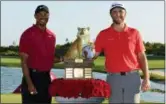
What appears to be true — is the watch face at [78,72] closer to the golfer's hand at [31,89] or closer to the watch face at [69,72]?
the watch face at [69,72]

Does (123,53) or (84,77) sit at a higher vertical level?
(123,53)

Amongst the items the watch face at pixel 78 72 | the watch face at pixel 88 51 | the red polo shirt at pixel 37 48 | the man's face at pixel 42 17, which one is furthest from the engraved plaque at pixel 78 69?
the man's face at pixel 42 17

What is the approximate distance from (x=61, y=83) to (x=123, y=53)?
0.62 metres

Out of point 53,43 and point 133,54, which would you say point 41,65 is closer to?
point 53,43

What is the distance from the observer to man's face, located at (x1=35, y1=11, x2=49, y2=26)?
3.71 meters

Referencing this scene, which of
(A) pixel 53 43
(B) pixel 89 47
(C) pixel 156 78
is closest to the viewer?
(B) pixel 89 47

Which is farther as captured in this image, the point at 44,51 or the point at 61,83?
the point at 44,51

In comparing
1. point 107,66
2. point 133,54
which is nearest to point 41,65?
point 107,66

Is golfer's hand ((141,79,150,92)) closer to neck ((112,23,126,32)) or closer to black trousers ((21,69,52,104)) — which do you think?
neck ((112,23,126,32))

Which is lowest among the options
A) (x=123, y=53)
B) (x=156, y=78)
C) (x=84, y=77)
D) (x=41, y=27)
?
(x=156, y=78)

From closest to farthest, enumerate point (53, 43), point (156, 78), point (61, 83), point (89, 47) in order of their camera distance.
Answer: point (61, 83), point (89, 47), point (53, 43), point (156, 78)

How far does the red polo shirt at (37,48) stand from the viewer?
377 centimetres

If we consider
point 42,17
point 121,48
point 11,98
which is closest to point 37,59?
point 42,17

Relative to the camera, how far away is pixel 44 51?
3811 millimetres
